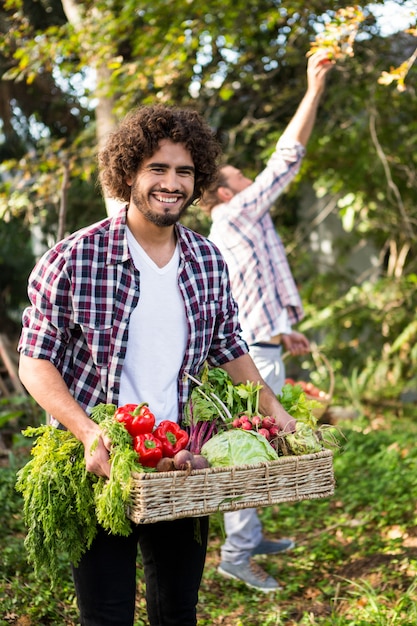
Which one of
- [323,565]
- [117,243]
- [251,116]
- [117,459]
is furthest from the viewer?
[251,116]

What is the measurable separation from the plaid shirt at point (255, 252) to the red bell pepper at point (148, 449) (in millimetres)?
2063

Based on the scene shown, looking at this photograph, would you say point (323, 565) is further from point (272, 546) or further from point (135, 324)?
point (135, 324)

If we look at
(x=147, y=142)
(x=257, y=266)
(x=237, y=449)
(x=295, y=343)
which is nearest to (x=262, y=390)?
(x=237, y=449)

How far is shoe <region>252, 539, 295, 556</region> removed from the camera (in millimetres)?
4730

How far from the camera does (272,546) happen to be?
4762 mm

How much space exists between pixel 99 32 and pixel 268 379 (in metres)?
3.57

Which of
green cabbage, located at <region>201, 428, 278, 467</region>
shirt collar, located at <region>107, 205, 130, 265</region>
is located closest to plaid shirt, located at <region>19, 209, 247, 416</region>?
shirt collar, located at <region>107, 205, 130, 265</region>

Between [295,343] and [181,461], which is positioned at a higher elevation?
[295,343]

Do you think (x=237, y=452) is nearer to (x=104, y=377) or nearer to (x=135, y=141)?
(x=104, y=377)

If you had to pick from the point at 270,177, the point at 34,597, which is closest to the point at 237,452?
the point at 34,597

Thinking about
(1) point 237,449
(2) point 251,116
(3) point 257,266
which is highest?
(2) point 251,116

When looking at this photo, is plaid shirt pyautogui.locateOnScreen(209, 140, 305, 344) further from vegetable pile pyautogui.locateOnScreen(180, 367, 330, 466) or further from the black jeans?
the black jeans

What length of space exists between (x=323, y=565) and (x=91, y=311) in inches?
110

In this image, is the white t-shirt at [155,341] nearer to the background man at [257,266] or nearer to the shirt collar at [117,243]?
the shirt collar at [117,243]
